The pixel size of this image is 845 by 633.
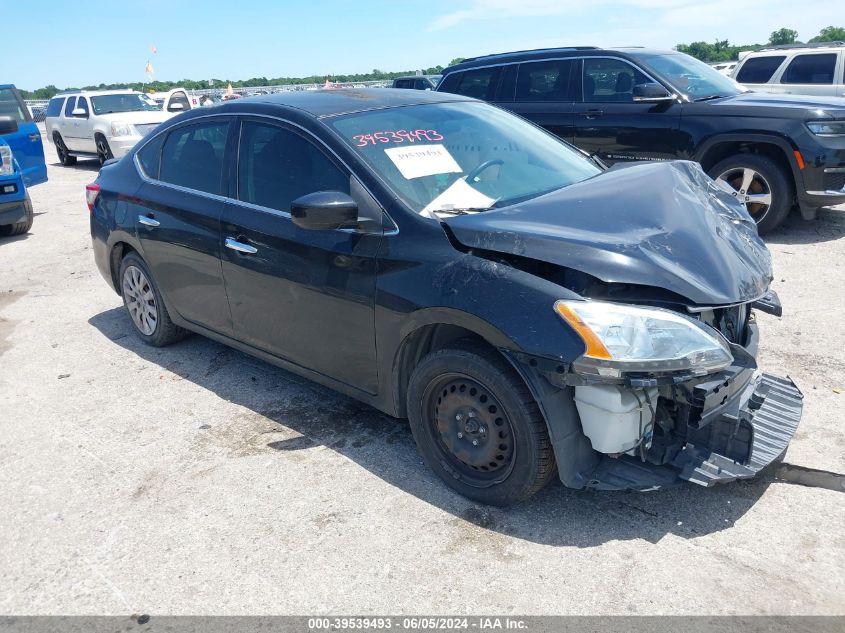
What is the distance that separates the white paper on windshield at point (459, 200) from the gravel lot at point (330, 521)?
4.25 ft

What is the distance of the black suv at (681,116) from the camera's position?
6980 millimetres

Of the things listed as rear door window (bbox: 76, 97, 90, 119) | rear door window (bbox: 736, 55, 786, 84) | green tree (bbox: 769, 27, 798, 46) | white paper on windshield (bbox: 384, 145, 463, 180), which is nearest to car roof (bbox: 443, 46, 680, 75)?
rear door window (bbox: 736, 55, 786, 84)

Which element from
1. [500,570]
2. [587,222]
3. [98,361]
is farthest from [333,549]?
[98,361]

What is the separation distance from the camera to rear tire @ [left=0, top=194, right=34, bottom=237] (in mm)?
9203

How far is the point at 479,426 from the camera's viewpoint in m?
3.02

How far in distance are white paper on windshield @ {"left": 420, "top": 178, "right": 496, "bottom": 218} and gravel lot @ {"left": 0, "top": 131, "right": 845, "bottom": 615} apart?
1295 mm

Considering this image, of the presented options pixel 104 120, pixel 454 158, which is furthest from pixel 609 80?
pixel 104 120

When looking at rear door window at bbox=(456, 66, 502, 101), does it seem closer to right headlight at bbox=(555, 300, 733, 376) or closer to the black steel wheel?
the black steel wheel

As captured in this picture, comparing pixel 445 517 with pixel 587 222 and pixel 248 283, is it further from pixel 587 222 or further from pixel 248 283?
pixel 248 283

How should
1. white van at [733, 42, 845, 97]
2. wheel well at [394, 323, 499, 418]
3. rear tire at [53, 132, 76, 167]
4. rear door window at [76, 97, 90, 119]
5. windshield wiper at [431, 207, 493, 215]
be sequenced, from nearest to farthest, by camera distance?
wheel well at [394, 323, 499, 418], windshield wiper at [431, 207, 493, 215], white van at [733, 42, 845, 97], rear door window at [76, 97, 90, 119], rear tire at [53, 132, 76, 167]

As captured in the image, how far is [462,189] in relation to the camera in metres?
3.46

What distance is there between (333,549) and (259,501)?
55cm

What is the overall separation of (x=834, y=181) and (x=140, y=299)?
6.64 m

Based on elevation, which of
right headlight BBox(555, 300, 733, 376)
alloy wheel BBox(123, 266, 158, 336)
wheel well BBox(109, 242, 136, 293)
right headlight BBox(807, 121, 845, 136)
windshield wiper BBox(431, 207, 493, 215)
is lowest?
alloy wheel BBox(123, 266, 158, 336)
